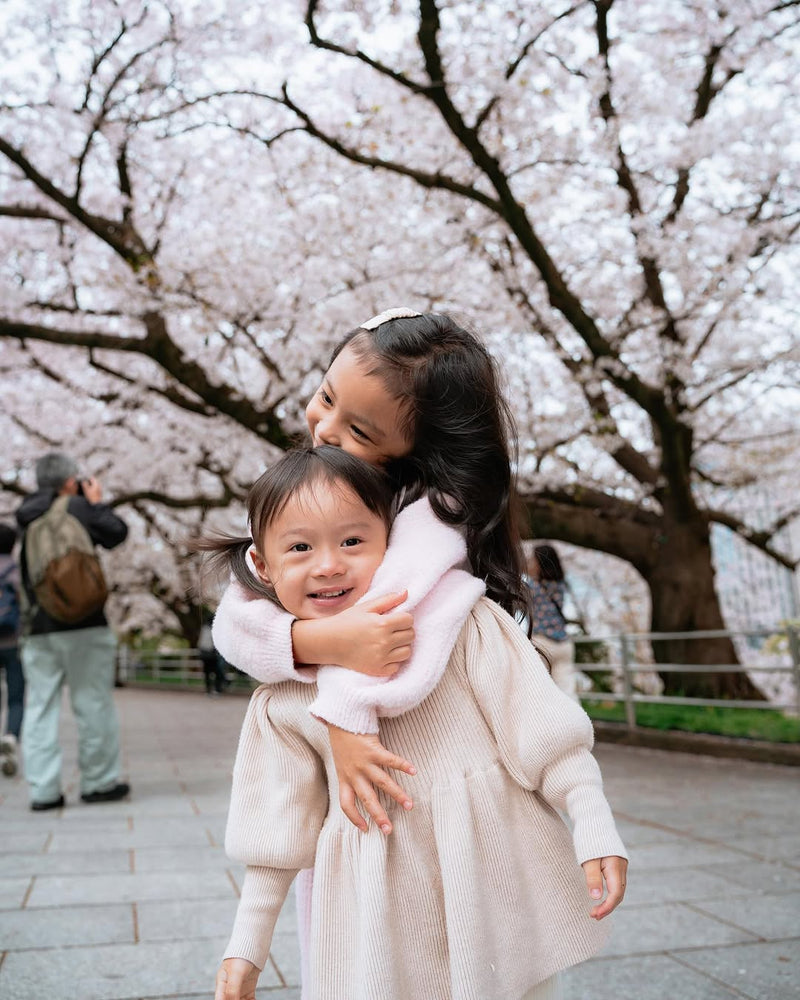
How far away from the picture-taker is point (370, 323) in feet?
5.54

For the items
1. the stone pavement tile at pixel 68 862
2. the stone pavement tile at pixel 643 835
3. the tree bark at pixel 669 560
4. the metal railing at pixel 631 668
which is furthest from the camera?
the tree bark at pixel 669 560

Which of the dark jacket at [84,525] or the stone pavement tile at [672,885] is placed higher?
the dark jacket at [84,525]

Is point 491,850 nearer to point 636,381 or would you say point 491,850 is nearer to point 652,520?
point 636,381

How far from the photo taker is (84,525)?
5258 mm

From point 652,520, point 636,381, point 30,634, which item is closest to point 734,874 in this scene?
point 30,634

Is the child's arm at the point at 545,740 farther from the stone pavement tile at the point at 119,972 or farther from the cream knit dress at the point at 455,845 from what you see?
the stone pavement tile at the point at 119,972

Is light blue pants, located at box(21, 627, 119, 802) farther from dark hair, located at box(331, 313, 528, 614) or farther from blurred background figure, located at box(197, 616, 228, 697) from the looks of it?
blurred background figure, located at box(197, 616, 228, 697)

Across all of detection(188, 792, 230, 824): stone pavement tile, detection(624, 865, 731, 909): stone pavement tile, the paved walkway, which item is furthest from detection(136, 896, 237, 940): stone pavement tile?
detection(188, 792, 230, 824): stone pavement tile

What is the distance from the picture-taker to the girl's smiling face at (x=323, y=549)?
1.44m

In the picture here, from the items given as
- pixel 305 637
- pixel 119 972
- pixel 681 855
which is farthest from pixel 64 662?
pixel 305 637

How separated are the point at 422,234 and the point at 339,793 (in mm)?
8686

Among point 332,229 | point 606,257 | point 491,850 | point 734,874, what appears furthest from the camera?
point 606,257

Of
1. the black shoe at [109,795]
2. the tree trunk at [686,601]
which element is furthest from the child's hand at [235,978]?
the tree trunk at [686,601]

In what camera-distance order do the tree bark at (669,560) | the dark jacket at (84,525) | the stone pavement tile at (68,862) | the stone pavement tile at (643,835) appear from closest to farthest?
the stone pavement tile at (68,862) → the stone pavement tile at (643,835) → the dark jacket at (84,525) → the tree bark at (669,560)
